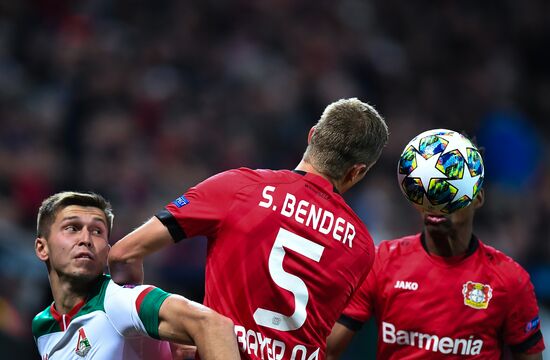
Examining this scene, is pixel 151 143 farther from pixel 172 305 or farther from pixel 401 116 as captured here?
pixel 172 305

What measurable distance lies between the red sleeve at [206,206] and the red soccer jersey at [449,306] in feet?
4.67

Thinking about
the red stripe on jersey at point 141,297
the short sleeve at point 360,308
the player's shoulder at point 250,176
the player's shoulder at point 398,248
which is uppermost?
the player's shoulder at point 250,176

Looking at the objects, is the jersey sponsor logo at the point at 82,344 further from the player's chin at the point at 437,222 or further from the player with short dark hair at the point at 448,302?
the player's chin at the point at 437,222

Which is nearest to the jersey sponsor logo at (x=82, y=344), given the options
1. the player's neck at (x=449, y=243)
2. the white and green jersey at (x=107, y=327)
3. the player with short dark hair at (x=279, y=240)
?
the white and green jersey at (x=107, y=327)

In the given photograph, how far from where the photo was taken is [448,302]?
16.8 ft

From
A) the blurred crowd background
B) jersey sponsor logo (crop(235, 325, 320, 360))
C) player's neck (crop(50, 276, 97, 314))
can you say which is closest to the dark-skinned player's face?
jersey sponsor logo (crop(235, 325, 320, 360))

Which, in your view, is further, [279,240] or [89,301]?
[89,301]

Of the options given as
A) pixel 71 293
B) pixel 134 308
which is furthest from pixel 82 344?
pixel 134 308

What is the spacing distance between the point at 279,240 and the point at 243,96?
810 cm

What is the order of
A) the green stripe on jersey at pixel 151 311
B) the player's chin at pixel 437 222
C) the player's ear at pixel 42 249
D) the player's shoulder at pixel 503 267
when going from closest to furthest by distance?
the green stripe on jersey at pixel 151 311 < the player's ear at pixel 42 249 < the player's chin at pixel 437 222 < the player's shoulder at pixel 503 267

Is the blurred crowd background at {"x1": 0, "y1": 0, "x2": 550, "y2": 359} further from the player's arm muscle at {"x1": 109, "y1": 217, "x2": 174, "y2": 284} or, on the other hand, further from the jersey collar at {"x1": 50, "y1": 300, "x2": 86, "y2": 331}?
the player's arm muscle at {"x1": 109, "y1": 217, "x2": 174, "y2": 284}

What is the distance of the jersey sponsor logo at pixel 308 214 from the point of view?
4.17m

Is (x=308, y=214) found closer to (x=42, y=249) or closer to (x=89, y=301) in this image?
(x=89, y=301)

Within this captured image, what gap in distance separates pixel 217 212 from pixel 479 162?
58.3 inches
